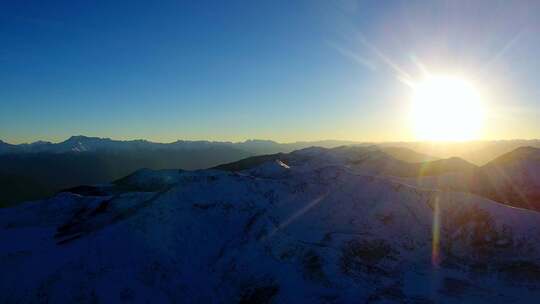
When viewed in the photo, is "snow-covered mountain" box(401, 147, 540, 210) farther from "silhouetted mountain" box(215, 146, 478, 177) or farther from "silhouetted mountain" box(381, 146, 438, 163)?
"silhouetted mountain" box(381, 146, 438, 163)

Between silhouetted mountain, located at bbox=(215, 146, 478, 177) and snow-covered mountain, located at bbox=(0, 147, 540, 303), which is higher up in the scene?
silhouetted mountain, located at bbox=(215, 146, 478, 177)

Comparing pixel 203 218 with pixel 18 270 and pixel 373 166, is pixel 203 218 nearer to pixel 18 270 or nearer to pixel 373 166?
pixel 18 270

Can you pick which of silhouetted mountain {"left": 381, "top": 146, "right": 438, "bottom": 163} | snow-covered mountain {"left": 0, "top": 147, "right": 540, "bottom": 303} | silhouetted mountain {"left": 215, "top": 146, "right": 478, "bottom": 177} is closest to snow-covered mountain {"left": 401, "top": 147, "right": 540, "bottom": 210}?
silhouetted mountain {"left": 215, "top": 146, "right": 478, "bottom": 177}

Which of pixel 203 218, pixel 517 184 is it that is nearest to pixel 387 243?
pixel 203 218

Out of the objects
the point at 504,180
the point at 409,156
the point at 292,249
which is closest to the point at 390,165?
the point at 504,180

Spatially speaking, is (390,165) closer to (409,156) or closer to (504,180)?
(504,180)

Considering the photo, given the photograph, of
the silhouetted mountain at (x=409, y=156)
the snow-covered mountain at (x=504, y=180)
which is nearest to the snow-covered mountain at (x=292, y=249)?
the snow-covered mountain at (x=504, y=180)

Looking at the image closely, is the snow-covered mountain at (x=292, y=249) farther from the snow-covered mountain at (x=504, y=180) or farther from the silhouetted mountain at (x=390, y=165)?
the silhouetted mountain at (x=390, y=165)

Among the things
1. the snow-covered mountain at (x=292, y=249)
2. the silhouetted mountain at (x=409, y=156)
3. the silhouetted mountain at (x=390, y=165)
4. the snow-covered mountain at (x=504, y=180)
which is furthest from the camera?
the silhouetted mountain at (x=409, y=156)
